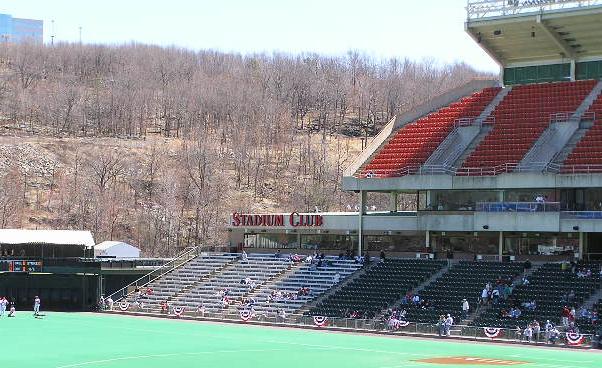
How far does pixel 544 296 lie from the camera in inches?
2398

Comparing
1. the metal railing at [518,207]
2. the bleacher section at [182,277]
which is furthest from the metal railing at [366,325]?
the metal railing at [518,207]

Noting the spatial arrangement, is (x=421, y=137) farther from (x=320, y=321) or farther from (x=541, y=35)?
(x=320, y=321)

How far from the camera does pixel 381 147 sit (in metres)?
80.4

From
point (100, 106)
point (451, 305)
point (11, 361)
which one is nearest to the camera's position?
Result: point (11, 361)

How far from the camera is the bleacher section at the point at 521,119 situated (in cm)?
7169

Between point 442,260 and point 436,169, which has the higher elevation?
point 436,169

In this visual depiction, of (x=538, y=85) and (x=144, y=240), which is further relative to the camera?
(x=144, y=240)

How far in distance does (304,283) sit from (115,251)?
80.1 feet

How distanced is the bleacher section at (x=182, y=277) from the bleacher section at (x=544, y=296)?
2622cm

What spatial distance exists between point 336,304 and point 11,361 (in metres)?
26.5

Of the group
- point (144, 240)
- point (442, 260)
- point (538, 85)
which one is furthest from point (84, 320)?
point (144, 240)

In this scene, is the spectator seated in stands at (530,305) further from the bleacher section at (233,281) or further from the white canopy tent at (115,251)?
the white canopy tent at (115,251)

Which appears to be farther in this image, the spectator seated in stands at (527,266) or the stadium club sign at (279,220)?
the stadium club sign at (279,220)

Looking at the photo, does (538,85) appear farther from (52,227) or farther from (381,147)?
(52,227)
